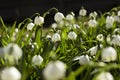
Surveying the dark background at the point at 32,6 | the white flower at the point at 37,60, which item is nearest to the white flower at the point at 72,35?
the white flower at the point at 37,60

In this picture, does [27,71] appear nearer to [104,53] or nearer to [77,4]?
[104,53]

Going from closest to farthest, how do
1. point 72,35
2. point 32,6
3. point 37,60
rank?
point 37,60, point 72,35, point 32,6

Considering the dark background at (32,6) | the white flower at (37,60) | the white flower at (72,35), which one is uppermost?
the dark background at (32,6)

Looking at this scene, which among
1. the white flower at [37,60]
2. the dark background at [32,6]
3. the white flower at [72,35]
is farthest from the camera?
the dark background at [32,6]

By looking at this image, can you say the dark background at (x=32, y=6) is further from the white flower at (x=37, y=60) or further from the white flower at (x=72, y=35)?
the white flower at (x=37, y=60)

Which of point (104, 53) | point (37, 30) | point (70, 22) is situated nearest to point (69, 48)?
point (37, 30)

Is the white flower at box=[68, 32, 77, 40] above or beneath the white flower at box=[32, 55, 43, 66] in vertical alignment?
above

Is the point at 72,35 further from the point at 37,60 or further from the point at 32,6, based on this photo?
the point at 32,6

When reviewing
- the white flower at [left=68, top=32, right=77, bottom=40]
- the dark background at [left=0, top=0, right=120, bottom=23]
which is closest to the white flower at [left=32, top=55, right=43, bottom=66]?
the white flower at [left=68, top=32, right=77, bottom=40]

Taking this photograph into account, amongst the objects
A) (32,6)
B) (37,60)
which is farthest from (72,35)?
(32,6)

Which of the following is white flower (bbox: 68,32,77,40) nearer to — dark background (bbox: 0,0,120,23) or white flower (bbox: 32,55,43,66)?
white flower (bbox: 32,55,43,66)

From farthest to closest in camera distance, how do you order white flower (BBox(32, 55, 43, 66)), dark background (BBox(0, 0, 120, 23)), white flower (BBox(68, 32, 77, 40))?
dark background (BBox(0, 0, 120, 23))
white flower (BBox(68, 32, 77, 40))
white flower (BBox(32, 55, 43, 66))
